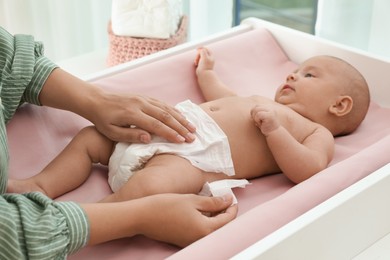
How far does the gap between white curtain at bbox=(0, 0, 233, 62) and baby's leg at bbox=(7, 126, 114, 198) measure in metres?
1.09

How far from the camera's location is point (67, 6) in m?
2.05

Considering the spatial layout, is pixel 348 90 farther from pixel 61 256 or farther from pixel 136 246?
pixel 61 256

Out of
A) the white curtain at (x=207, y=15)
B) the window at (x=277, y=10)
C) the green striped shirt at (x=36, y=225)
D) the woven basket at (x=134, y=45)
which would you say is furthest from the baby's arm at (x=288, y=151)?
the window at (x=277, y=10)

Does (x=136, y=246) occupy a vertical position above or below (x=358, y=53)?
below

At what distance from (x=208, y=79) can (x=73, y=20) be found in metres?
0.98

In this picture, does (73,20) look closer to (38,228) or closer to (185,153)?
(185,153)

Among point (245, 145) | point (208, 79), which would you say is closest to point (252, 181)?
point (245, 145)

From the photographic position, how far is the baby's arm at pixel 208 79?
1.23 m

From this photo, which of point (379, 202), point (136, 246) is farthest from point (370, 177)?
point (136, 246)

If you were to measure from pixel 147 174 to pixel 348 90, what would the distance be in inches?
17.9

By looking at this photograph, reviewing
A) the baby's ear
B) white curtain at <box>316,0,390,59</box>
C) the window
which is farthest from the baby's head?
the window

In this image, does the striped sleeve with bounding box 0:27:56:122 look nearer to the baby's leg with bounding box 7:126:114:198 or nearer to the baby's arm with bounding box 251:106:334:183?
the baby's leg with bounding box 7:126:114:198

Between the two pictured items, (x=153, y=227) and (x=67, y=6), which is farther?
(x=67, y=6)

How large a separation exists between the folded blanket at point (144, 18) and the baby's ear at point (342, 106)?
30.5 inches
